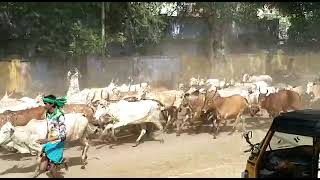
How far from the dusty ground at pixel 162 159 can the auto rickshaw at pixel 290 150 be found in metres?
3.51

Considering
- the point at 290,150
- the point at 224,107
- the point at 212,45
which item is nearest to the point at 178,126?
the point at 224,107

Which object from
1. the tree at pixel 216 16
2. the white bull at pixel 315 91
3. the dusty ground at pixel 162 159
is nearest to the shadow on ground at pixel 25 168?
the dusty ground at pixel 162 159

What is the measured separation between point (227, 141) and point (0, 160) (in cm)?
604

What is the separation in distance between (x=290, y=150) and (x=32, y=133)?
607cm

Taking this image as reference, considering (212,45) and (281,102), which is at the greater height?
(212,45)

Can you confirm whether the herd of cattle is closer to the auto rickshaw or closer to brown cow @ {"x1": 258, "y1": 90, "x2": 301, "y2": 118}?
brown cow @ {"x1": 258, "y1": 90, "x2": 301, "y2": 118}

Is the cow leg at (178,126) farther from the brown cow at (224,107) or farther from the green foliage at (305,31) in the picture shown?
the green foliage at (305,31)

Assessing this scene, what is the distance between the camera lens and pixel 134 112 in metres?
13.4

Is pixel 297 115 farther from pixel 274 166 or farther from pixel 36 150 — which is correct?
pixel 36 150

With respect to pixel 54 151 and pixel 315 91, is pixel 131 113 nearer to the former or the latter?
pixel 54 151

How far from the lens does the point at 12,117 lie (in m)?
12.3

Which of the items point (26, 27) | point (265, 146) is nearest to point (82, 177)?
point (265, 146)

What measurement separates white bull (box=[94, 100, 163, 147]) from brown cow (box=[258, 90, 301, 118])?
4.18 meters

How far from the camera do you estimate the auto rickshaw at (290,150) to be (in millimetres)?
5801
